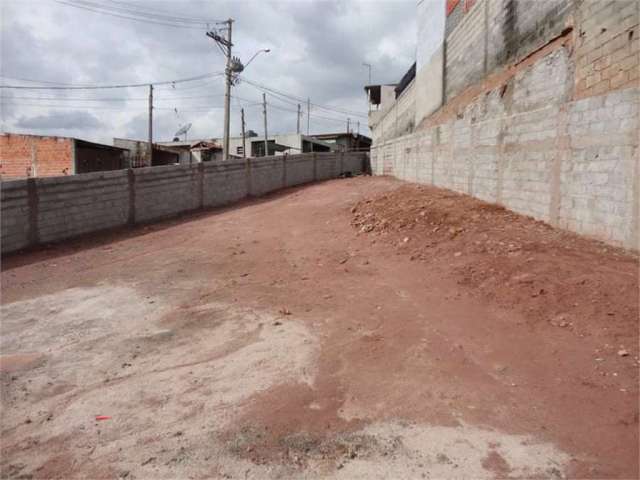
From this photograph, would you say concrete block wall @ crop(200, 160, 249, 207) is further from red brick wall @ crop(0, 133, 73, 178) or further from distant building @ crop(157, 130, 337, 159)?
distant building @ crop(157, 130, 337, 159)

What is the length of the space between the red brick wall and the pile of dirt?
21.2 metres

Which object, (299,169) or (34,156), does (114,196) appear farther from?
(34,156)

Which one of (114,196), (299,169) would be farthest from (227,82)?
(114,196)

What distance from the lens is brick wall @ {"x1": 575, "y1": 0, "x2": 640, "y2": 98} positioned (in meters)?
4.71

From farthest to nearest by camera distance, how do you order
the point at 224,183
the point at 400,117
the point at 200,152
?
the point at 200,152 < the point at 400,117 < the point at 224,183

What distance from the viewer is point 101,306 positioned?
5.11m

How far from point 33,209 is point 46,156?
17.4m

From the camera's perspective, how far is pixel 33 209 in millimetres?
8578

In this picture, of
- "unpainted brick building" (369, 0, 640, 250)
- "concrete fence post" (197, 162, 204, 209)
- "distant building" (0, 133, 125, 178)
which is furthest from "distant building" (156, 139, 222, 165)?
"unpainted brick building" (369, 0, 640, 250)

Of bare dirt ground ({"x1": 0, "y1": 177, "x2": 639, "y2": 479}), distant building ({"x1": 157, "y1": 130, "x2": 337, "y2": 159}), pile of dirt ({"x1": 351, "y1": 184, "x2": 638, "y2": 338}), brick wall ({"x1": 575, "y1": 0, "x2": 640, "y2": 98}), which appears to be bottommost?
bare dirt ground ({"x1": 0, "y1": 177, "x2": 639, "y2": 479})

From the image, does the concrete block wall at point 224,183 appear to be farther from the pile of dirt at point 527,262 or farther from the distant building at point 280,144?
the distant building at point 280,144

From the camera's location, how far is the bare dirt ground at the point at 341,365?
233 centimetres

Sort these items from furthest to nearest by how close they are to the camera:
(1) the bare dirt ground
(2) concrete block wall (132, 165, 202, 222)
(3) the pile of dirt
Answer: (2) concrete block wall (132, 165, 202, 222) → (3) the pile of dirt → (1) the bare dirt ground

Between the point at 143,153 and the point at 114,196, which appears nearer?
the point at 114,196
